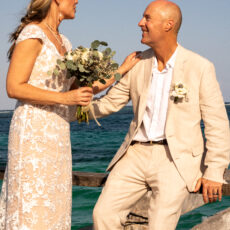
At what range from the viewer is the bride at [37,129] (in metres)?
3.35

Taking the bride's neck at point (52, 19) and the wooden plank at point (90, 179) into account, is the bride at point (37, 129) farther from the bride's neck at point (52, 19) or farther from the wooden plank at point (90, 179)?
the wooden plank at point (90, 179)

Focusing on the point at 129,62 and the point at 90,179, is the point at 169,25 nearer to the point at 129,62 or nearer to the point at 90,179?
the point at 129,62

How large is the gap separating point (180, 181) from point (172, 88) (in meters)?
0.80

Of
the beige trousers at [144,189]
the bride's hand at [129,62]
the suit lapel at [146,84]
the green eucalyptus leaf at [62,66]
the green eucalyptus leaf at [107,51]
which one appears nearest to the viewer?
the green eucalyptus leaf at [62,66]

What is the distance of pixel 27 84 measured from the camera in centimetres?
333

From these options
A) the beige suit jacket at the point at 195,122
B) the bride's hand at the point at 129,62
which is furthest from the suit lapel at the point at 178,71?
the bride's hand at the point at 129,62

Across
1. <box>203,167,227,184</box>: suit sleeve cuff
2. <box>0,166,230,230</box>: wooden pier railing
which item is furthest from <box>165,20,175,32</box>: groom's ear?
<box>0,166,230,230</box>: wooden pier railing

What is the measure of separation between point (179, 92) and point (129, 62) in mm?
716

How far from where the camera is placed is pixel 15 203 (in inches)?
135

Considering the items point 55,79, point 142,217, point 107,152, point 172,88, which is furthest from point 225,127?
point 107,152

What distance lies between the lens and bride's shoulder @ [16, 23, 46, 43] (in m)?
3.37

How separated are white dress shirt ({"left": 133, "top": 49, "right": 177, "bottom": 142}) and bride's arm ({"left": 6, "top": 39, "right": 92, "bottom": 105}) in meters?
0.62

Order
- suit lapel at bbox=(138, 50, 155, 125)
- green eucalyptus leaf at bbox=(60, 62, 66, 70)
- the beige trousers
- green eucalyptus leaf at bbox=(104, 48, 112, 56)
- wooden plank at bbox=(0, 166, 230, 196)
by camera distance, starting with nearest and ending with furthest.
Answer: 1. green eucalyptus leaf at bbox=(60, 62, 66, 70)
2. the beige trousers
3. green eucalyptus leaf at bbox=(104, 48, 112, 56)
4. suit lapel at bbox=(138, 50, 155, 125)
5. wooden plank at bbox=(0, 166, 230, 196)

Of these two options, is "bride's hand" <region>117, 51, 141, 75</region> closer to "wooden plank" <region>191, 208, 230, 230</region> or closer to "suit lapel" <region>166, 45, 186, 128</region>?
"suit lapel" <region>166, 45, 186, 128</region>
